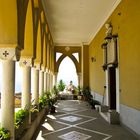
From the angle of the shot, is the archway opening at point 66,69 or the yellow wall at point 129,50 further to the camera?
the archway opening at point 66,69

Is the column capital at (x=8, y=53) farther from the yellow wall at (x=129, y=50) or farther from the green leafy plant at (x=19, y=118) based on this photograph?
the yellow wall at (x=129, y=50)

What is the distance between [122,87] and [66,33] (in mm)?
8973

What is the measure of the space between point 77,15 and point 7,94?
827cm

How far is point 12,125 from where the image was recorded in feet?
15.2

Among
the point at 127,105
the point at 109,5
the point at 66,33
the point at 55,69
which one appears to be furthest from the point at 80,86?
the point at 127,105

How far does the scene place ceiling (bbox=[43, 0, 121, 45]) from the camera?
1017cm

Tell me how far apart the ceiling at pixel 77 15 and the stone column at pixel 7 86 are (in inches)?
221

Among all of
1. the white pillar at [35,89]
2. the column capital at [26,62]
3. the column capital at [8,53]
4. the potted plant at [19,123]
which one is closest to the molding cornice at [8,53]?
the column capital at [8,53]

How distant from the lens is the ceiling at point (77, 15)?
10172 mm

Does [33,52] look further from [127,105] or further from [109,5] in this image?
[109,5]

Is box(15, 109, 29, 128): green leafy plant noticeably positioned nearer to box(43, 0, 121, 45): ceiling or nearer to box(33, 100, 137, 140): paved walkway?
box(33, 100, 137, 140): paved walkway

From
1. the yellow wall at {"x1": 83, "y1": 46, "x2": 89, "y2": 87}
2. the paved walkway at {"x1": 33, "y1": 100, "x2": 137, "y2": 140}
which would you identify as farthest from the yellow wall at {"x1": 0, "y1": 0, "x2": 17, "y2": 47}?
the yellow wall at {"x1": 83, "y1": 46, "x2": 89, "y2": 87}

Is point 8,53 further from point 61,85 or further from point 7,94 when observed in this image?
point 61,85

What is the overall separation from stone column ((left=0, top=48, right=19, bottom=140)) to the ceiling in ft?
18.4
